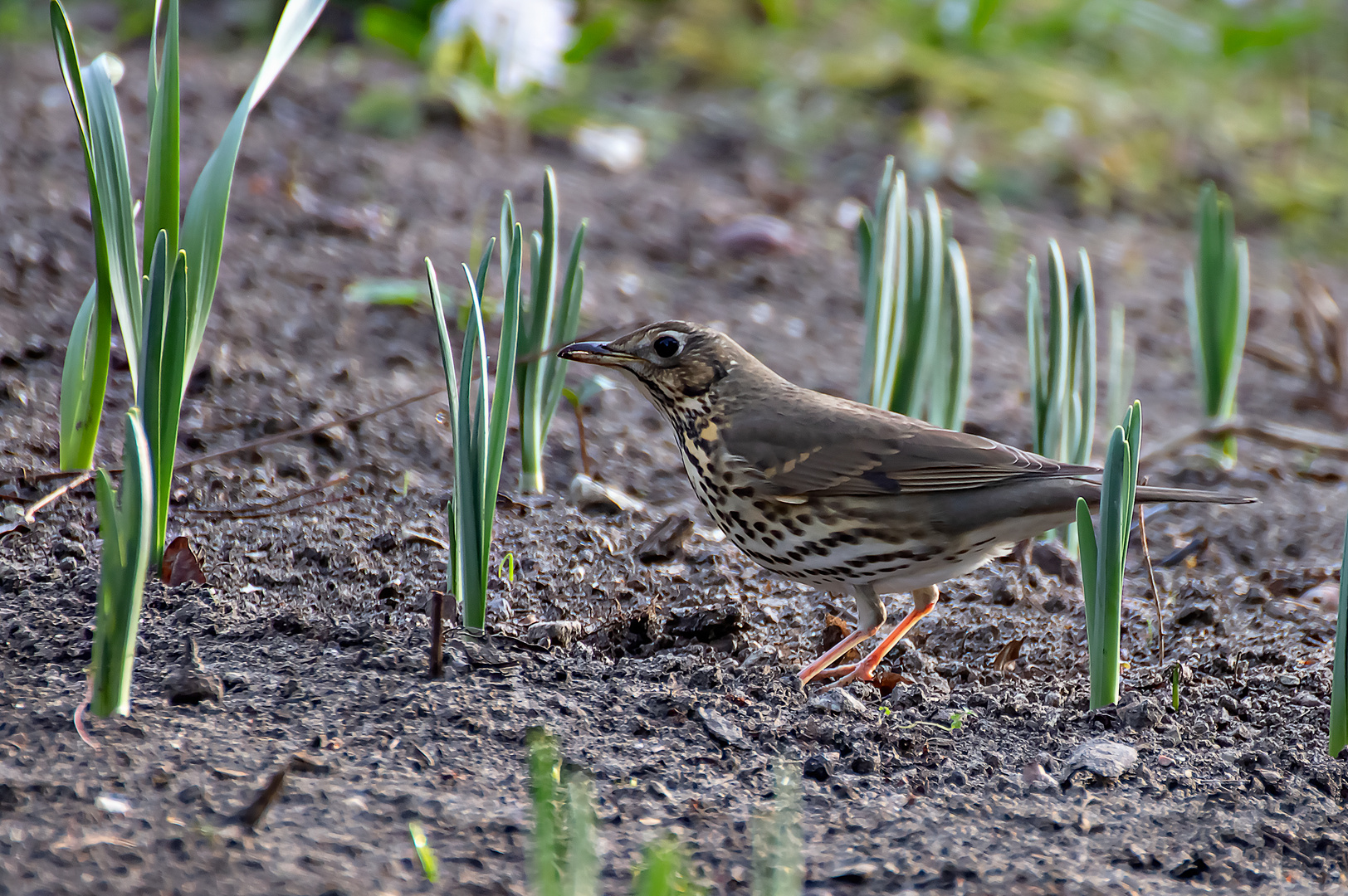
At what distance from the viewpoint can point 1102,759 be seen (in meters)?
2.56

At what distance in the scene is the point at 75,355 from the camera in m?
2.95

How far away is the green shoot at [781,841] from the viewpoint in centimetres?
184

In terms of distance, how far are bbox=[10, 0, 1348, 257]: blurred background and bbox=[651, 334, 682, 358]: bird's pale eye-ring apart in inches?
142

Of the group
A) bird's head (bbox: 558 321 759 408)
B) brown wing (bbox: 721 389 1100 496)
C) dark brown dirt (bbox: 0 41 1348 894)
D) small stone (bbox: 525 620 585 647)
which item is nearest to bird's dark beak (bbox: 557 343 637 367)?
bird's head (bbox: 558 321 759 408)

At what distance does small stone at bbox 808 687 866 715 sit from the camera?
2775 millimetres

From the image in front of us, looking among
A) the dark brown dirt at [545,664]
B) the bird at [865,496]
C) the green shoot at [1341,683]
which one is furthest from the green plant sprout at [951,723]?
the green shoot at [1341,683]

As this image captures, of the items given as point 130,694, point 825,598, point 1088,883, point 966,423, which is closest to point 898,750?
point 1088,883

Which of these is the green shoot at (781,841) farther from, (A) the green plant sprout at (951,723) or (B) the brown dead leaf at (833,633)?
(B) the brown dead leaf at (833,633)

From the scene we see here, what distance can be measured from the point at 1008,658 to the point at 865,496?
0.53 m

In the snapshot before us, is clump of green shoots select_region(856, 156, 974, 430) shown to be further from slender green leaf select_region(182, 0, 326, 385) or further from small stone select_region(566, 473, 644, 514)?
slender green leaf select_region(182, 0, 326, 385)

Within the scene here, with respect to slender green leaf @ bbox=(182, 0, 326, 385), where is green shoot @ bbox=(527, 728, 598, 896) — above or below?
below

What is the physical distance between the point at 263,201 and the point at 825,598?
3.07 m

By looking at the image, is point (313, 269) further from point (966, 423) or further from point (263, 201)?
point (966, 423)

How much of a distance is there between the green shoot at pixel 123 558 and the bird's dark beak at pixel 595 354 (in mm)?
1329
